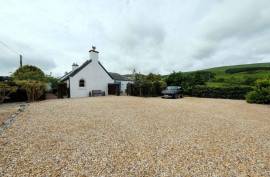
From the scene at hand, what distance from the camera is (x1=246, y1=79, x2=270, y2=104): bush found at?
1249 cm

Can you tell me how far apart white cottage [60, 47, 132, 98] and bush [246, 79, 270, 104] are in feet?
54.3

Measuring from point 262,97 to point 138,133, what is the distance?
1359 cm

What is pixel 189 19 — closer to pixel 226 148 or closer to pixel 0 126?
pixel 226 148

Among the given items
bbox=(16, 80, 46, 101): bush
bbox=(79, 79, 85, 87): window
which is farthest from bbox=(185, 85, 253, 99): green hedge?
bbox=(16, 80, 46, 101): bush

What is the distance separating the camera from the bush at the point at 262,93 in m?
12.5

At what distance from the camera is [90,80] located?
60.8 feet

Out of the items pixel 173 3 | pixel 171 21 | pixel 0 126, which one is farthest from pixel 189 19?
pixel 0 126

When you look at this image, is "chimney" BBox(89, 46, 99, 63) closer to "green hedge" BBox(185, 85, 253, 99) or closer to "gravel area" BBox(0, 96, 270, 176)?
"green hedge" BBox(185, 85, 253, 99)

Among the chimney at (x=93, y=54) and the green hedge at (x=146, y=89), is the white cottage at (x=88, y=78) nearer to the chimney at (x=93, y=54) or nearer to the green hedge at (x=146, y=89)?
the chimney at (x=93, y=54)

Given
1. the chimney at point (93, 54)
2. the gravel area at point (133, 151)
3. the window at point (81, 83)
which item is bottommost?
the gravel area at point (133, 151)

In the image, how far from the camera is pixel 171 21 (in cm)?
1387

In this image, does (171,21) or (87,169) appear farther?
(171,21)

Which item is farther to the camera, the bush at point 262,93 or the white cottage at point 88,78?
the white cottage at point 88,78

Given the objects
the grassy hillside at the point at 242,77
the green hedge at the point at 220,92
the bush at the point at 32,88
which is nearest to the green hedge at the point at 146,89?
the green hedge at the point at 220,92
